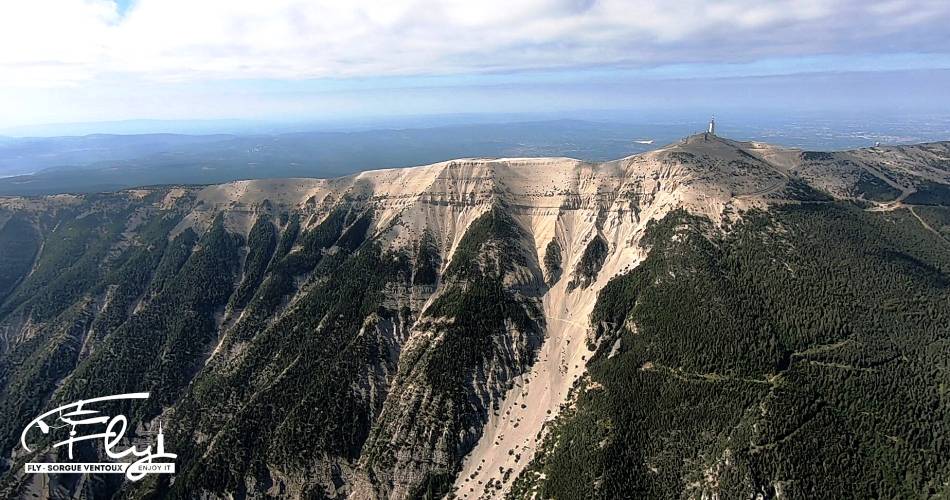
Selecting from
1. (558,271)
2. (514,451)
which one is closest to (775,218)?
(558,271)

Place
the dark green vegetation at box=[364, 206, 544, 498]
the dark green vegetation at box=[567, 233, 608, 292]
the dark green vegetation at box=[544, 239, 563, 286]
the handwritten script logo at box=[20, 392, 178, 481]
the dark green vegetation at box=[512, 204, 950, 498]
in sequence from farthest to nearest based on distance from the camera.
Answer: the dark green vegetation at box=[544, 239, 563, 286] < the dark green vegetation at box=[567, 233, 608, 292] < the handwritten script logo at box=[20, 392, 178, 481] < the dark green vegetation at box=[364, 206, 544, 498] < the dark green vegetation at box=[512, 204, 950, 498]

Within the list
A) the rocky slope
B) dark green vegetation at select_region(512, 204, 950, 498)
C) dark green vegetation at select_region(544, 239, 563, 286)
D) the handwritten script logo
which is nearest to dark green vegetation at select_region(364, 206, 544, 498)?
the rocky slope

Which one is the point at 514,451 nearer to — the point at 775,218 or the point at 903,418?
the point at 903,418

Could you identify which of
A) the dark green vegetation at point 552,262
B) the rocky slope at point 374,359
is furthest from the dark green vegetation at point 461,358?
the dark green vegetation at point 552,262

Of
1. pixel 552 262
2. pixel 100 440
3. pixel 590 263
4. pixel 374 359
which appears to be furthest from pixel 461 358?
pixel 100 440

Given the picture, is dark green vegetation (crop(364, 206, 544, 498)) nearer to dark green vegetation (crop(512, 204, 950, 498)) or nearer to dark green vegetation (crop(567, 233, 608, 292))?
dark green vegetation (crop(567, 233, 608, 292))
